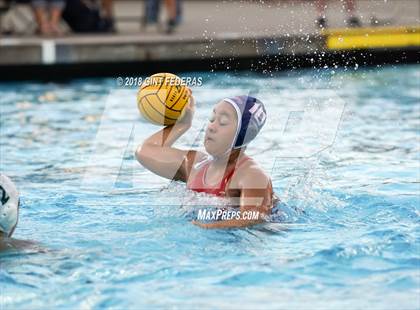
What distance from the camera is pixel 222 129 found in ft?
18.2

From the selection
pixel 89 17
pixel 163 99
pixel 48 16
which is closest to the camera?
pixel 163 99

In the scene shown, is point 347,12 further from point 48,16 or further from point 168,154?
point 168,154

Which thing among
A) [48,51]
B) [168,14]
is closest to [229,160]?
[48,51]

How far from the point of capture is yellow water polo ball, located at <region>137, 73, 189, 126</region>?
226 inches

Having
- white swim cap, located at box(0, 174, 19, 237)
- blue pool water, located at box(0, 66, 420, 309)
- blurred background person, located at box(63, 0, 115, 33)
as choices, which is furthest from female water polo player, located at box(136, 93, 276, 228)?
blurred background person, located at box(63, 0, 115, 33)

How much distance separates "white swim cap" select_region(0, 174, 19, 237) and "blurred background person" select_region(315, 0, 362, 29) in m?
8.85

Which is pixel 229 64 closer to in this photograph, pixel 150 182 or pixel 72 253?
pixel 150 182

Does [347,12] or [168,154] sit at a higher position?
[168,154]

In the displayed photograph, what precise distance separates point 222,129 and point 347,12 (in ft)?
29.5

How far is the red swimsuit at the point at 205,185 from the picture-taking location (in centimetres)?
567

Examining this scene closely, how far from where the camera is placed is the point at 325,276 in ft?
16.2

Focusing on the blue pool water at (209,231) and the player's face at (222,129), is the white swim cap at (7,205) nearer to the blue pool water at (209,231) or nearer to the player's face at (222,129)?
the blue pool water at (209,231)

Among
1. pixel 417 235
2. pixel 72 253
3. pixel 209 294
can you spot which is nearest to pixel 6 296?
pixel 72 253

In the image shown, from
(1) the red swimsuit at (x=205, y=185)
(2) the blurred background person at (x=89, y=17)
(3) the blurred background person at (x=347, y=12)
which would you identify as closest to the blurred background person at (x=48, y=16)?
(2) the blurred background person at (x=89, y=17)
